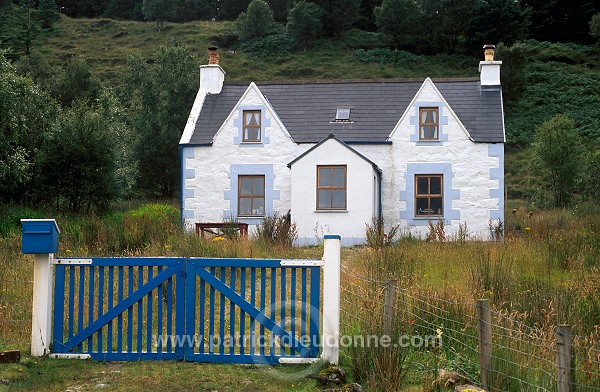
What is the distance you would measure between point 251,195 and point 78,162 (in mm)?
6605

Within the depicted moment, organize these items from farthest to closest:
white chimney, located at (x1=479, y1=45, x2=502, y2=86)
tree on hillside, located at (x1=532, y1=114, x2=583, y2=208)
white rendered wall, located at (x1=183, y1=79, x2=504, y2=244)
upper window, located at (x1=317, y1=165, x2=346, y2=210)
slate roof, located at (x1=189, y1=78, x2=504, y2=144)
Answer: tree on hillside, located at (x1=532, y1=114, x2=583, y2=208) < white chimney, located at (x1=479, y1=45, x2=502, y2=86) < slate roof, located at (x1=189, y1=78, x2=504, y2=144) < upper window, located at (x1=317, y1=165, x2=346, y2=210) < white rendered wall, located at (x1=183, y1=79, x2=504, y2=244)

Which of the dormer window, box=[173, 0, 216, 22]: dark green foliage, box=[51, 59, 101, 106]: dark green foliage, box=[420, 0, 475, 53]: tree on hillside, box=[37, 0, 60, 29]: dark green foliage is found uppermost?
box=[173, 0, 216, 22]: dark green foliage

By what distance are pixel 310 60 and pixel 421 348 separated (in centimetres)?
5852

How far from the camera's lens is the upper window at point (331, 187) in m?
23.5

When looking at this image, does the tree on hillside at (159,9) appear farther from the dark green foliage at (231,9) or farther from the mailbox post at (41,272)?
the mailbox post at (41,272)

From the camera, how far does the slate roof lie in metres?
25.3

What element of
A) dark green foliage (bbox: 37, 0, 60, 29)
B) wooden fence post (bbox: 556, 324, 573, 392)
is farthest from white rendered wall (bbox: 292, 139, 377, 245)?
dark green foliage (bbox: 37, 0, 60, 29)

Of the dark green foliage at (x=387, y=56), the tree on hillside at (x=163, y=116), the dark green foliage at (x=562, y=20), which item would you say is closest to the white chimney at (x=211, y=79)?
the tree on hillside at (x=163, y=116)

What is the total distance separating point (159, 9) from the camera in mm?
81375

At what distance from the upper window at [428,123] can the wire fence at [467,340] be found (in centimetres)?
1510

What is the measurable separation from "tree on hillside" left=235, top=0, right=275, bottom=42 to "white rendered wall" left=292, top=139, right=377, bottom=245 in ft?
→ 166

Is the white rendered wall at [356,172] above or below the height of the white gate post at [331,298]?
above

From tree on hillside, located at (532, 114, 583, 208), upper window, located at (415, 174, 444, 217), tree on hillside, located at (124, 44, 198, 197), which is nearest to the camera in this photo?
upper window, located at (415, 174, 444, 217)

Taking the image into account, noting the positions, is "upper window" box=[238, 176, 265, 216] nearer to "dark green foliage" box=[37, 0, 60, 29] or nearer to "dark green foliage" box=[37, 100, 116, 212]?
"dark green foliage" box=[37, 100, 116, 212]
